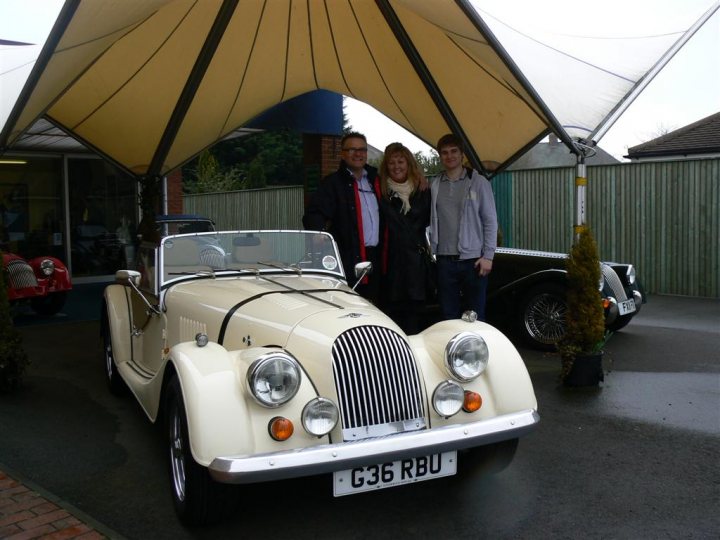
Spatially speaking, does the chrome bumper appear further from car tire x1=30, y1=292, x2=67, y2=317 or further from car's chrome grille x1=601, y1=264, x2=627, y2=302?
car tire x1=30, y1=292, x2=67, y2=317

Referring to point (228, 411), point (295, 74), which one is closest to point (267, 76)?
point (295, 74)

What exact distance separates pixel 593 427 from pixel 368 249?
2293 millimetres

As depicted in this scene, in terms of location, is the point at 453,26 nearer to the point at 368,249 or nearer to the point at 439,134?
the point at 368,249

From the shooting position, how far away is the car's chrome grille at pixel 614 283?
318 inches

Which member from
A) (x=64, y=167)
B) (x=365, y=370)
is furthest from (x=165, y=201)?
(x=365, y=370)

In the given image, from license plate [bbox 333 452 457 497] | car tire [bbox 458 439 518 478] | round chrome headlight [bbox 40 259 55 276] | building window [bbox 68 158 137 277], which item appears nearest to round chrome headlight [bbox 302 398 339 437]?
license plate [bbox 333 452 457 497]

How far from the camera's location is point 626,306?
8.13 meters

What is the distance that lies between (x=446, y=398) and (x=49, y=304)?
346 inches

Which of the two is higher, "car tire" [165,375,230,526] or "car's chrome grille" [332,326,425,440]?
"car's chrome grille" [332,326,425,440]

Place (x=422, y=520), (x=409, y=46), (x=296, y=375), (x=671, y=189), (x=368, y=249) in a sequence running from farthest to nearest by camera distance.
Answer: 1. (x=671, y=189)
2. (x=409, y=46)
3. (x=368, y=249)
4. (x=422, y=520)
5. (x=296, y=375)

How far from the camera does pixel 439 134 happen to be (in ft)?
28.9

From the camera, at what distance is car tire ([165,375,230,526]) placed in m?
3.37

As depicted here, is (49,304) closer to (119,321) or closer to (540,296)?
(119,321)

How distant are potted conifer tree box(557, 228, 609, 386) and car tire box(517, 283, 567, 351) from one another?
1.66 metres
